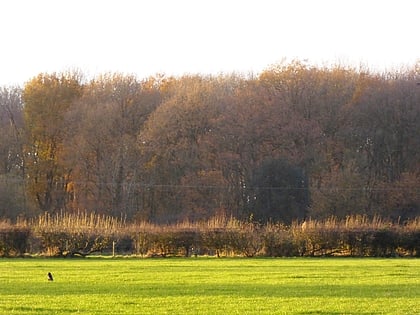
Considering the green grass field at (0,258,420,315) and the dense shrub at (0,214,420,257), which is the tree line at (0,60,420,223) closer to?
the dense shrub at (0,214,420,257)

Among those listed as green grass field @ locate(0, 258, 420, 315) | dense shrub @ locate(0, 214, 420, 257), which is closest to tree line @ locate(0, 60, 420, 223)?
dense shrub @ locate(0, 214, 420, 257)

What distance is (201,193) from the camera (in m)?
66.2

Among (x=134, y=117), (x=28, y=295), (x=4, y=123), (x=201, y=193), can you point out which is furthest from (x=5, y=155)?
(x=28, y=295)

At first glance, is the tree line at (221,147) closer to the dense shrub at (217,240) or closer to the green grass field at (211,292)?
the dense shrub at (217,240)

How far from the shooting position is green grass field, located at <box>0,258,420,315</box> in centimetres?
1653

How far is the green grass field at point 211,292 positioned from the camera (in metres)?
16.5

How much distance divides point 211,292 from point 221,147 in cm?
4564

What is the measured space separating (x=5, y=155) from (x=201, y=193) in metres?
16.1

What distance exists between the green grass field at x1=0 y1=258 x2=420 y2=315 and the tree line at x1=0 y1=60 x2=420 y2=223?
110 feet

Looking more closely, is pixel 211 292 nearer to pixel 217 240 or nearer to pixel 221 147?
pixel 217 240

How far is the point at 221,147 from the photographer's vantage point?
2589 inches

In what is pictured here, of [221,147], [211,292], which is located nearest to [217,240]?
[221,147]

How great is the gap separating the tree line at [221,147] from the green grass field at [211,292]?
1316 inches

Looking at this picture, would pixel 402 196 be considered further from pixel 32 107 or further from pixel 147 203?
pixel 32 107
